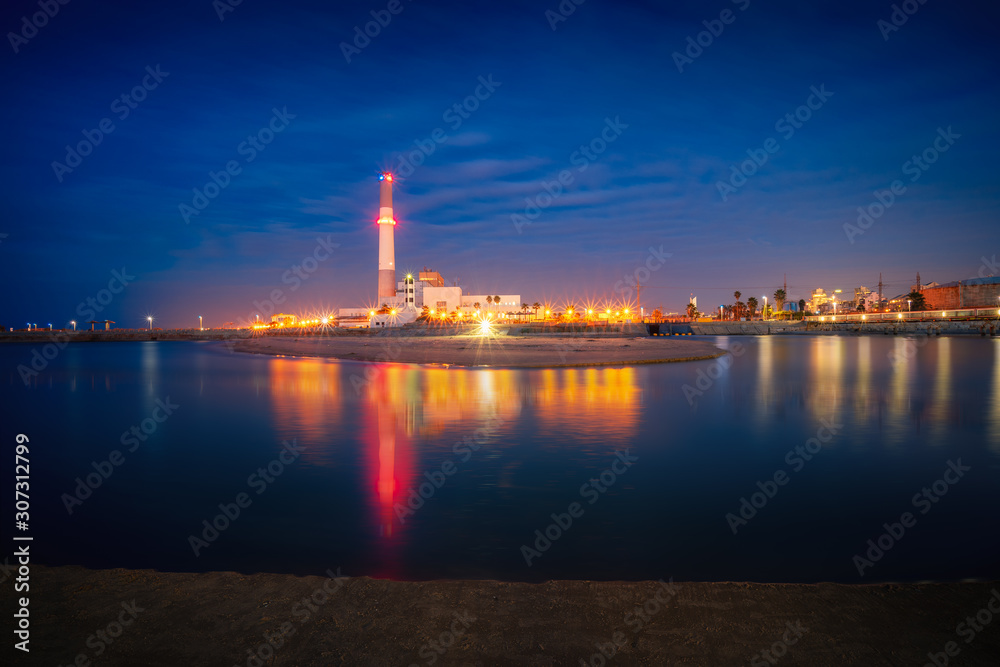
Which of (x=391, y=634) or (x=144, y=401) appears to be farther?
(x=144, y=401)

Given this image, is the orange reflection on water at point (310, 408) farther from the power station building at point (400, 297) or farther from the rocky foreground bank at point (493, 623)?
the power station building at point (400, 297)

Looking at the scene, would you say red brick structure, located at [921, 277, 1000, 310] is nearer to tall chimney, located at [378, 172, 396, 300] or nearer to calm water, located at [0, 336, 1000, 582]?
tall chimney, located at [378, 172, 396, 300]

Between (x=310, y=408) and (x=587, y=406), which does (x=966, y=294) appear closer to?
(x=587, y=406)

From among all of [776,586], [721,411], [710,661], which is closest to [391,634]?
[710,661]

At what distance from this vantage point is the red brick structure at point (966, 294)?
137500 millimetres

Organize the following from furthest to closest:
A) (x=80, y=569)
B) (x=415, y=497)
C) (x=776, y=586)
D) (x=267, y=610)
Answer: (x=415, y=497), (x=80, y=569), (x=776, y=586), (x=267, y=610)

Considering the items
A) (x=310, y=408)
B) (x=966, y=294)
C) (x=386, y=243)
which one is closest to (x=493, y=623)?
(x=310, y=408)

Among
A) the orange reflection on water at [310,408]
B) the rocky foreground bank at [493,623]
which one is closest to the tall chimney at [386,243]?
the orange reflection on water at [310,408]

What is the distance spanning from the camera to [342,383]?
31.4 meters

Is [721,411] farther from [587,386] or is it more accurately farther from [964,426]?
[587,386]

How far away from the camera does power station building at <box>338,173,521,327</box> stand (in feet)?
458

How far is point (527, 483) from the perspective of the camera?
10.8 meters

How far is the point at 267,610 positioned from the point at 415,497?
5176 mm

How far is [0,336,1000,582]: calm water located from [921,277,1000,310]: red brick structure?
151650mm
